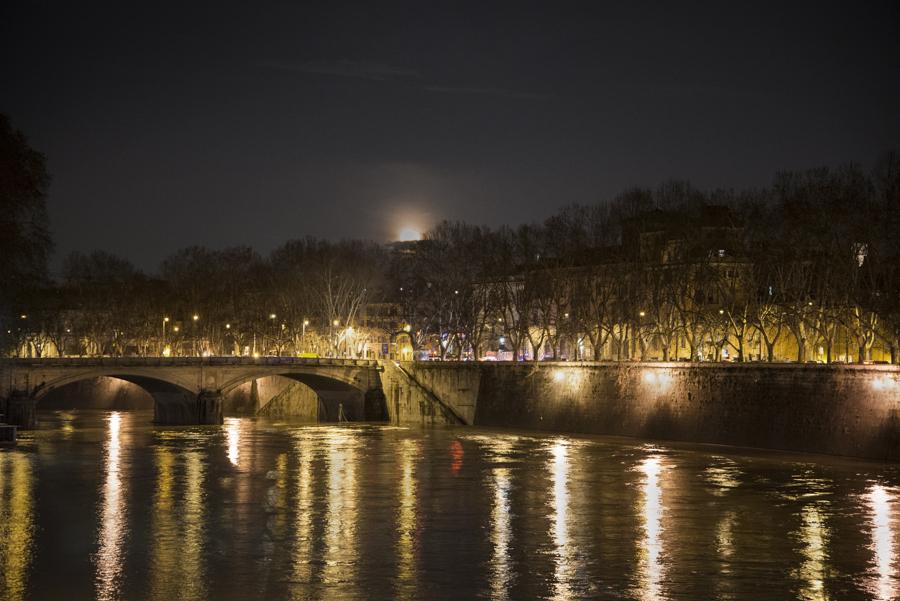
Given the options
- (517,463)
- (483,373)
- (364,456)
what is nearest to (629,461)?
(517,463)

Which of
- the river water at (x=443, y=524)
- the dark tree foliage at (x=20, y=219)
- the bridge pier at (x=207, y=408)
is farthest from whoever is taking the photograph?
the bridge pier at (x=207, y=408)

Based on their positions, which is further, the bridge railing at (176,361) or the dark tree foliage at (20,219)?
the bridge railing at (176,361)

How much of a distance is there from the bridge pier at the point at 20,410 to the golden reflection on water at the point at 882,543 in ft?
168

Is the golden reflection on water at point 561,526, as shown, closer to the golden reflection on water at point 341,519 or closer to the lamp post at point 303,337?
the golden reflection on water at point 341,519

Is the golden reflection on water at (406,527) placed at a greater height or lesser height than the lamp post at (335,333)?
lesser

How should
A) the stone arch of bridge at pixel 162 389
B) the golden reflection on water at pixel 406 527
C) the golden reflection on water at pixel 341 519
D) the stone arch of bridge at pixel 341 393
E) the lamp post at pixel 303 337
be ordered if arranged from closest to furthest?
the golden reflection on water at pixel 406 527 < the golden reflection on water at pixel 341 519 < the stone arch of bridge at pixel 162 389 < the stone arch of bridge at pixel 341 393 < the lamp post at pixel 303 337

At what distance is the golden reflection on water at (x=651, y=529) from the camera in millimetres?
28188

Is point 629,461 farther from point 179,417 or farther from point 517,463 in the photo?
point 179,417

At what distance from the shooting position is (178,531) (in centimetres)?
3503

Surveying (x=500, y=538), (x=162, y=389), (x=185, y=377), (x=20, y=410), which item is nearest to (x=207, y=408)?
(x=185, y=377)

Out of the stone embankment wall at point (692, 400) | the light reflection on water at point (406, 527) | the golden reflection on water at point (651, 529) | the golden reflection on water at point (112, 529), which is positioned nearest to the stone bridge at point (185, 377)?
the stone embankment wall at point (692, 400)

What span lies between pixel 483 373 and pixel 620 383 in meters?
13.7

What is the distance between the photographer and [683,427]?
67000 mm

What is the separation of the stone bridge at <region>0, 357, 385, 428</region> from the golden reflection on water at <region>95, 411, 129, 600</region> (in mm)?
18905
